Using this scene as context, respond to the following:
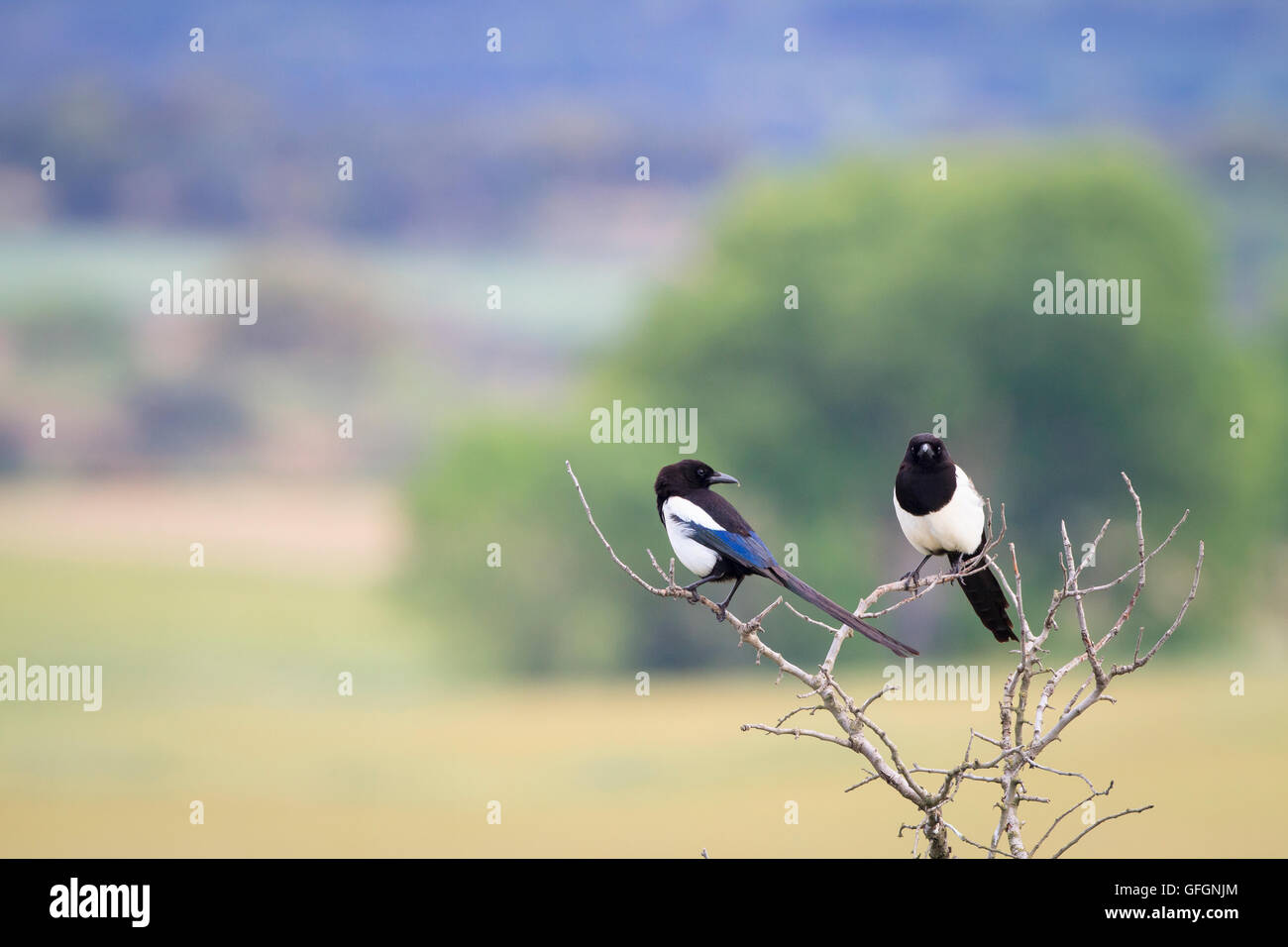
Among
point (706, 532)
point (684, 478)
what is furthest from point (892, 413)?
point (706, 532)

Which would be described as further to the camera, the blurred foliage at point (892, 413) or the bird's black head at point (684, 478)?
the blurred foliage at point (892, 413)

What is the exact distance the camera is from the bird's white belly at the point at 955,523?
894 centimetres

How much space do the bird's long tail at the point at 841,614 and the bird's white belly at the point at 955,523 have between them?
1.60 meters

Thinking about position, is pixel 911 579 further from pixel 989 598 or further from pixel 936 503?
pixel 936 503

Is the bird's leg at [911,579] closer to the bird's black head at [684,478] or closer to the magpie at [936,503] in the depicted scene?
the magpie at [936,503]

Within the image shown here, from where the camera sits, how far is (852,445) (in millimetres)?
56375

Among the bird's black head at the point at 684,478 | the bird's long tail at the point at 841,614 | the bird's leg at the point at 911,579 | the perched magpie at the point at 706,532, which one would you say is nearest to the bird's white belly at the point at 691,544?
the perched magpie at the point at 706,532

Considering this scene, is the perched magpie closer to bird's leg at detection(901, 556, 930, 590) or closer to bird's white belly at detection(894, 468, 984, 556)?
bird's leg at detection(901, 556, 930, 590)

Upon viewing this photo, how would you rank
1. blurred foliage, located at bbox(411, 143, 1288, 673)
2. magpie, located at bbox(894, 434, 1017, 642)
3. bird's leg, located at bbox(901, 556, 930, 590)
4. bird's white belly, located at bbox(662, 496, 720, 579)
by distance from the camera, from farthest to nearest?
blurred foliage, located at bbox(411, 143, 1288, 673)
magpie, located at bbox(894, 434, 1017, 642)
bird's white belly, located at bbox(662, 496, 720, 579)
bird's leg, located at bbox(901, 556, 930, 590)

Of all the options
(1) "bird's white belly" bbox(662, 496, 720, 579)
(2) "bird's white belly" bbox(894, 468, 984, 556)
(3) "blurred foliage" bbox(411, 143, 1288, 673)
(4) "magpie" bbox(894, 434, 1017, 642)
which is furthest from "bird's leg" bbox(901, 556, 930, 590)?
(3) "blurred foliage" bbox(411, 143, 1288, 673)

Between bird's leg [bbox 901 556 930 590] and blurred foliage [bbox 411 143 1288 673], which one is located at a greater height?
blurred foliage [bbox 411 143 1288 673]

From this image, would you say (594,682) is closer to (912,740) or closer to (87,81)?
(912,740)

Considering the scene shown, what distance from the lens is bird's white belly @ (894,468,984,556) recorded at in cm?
894

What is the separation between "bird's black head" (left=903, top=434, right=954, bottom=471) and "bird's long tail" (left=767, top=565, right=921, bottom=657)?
1.75 m
